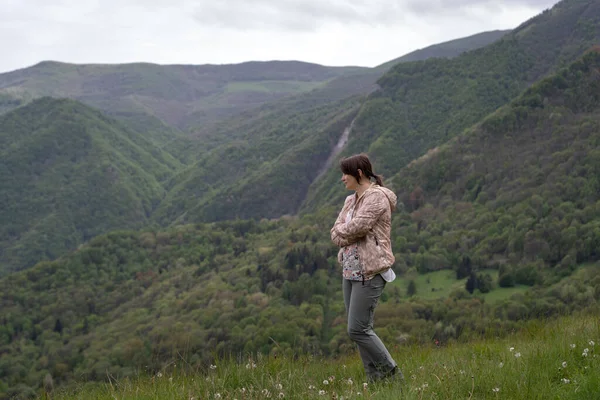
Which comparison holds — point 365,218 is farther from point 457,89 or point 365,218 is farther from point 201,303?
point 457,89

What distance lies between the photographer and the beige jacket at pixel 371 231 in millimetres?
4609

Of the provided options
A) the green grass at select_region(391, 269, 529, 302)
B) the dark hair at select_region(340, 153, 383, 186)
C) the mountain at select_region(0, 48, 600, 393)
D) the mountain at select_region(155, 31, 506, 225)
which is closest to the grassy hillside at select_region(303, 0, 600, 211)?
the mountain at select_region(155, 31, 506, 225)

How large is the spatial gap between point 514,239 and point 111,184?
11280cm

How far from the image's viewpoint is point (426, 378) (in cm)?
441

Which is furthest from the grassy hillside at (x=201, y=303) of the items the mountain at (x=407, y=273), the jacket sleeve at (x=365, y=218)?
the jacket sleeve at (x=365, y=218)

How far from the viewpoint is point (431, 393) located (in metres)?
3.96

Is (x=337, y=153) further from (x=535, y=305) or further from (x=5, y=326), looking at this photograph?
(x=535, y=305)

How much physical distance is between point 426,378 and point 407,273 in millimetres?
→ 38715

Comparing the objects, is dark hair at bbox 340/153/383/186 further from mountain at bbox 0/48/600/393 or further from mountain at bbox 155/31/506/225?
mountain at bbox 155/31/506/225

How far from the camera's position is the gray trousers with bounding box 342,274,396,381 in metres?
4.64

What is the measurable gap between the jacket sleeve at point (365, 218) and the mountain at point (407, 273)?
2127cm

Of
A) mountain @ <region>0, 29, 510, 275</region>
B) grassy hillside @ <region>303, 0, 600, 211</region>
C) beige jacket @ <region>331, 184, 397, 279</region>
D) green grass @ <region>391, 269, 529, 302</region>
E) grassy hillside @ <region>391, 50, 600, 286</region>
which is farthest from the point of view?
mountain @ <region>0, 29, 510, 275</region>

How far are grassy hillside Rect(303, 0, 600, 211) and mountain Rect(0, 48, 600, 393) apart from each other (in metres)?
19.9

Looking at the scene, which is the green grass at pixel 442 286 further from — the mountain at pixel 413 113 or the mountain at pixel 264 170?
the mountain at pixel 264 170
